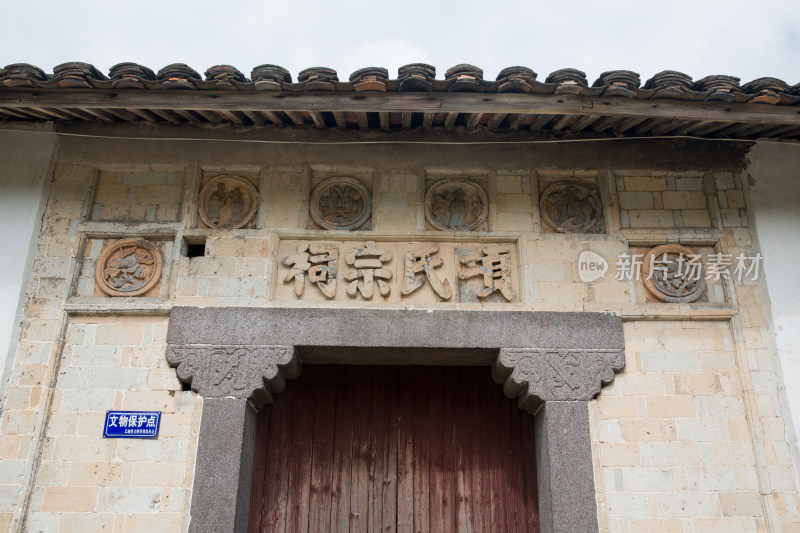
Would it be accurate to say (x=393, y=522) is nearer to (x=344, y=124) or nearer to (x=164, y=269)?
(x=164, y=269)

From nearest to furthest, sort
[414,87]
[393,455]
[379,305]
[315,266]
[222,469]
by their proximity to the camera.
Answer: [222,469] < [414,87] < [379,305] < [315,266] < [393,455]

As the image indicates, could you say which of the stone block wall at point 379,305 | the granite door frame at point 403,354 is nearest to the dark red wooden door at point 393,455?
the granite door frame at point 403,354

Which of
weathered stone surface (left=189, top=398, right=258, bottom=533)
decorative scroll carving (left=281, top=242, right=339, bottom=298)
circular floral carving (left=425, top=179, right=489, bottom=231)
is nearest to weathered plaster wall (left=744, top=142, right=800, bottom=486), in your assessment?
circular floral carving (left=425, top=179, right=489, bottom=231)

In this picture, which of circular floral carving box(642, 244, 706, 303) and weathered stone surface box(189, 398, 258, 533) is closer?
weathered stone surface box(189, 398, 258, 533)

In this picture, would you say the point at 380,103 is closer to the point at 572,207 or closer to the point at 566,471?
the point at 572,207

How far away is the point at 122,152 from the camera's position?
15.1ft

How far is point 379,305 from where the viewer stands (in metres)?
4.25

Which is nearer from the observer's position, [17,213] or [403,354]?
[403,354]

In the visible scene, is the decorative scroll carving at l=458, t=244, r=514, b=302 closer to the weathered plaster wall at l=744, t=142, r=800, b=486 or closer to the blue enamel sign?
the weathered plaster wall at l=744, t=142, r=800, b=486

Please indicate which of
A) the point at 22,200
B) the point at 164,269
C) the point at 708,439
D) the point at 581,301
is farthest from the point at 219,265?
the point at 708,439

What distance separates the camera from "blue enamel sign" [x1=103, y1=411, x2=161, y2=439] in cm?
393

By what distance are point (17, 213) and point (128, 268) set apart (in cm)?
90

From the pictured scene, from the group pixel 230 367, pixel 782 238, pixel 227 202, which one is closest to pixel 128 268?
pixel 227 202

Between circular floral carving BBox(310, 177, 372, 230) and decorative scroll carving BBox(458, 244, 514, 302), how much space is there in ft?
2.59
